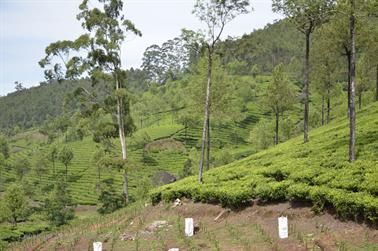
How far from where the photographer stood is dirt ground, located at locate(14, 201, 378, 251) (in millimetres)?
13492

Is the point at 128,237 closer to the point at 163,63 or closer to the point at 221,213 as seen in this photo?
the point at 221,213

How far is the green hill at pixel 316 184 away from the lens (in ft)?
46.4

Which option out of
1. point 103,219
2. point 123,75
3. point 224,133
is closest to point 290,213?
point 103,219

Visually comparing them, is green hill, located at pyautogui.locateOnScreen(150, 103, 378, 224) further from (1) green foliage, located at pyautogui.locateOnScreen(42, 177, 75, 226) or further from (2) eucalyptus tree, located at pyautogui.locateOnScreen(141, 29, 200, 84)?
(2) eucalyptus tree, located at pyautogui.locateOnScreen(141, 29, 200, 84)

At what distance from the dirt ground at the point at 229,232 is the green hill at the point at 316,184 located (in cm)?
44

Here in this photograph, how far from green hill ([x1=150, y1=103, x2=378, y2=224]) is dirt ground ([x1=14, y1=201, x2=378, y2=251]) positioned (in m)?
0.44

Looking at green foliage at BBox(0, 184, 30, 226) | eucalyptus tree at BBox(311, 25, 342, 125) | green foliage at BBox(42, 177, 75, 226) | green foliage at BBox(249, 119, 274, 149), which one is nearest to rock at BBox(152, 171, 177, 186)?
green foliage at BBox(42, 177, 75, 226)

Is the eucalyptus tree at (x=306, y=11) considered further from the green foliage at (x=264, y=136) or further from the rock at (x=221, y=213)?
the green foliage at (x=264, y=136)

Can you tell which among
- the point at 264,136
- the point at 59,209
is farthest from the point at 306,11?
the point at 59,209

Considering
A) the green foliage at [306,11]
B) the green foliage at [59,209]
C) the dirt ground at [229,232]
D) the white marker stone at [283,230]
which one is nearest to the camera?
the dirt ground at [229,232]

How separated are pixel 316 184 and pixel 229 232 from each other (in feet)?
12.2

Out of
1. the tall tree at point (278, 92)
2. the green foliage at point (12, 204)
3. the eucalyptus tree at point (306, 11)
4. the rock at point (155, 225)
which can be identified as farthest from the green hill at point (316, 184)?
the green foliage at point (12, 204)

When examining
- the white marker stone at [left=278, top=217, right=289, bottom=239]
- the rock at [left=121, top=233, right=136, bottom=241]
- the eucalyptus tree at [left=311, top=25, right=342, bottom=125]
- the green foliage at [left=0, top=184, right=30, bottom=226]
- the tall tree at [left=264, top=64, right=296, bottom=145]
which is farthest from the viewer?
the green foliage at [left=0, top=184, right=30, bottom=226]

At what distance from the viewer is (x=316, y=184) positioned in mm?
16688
